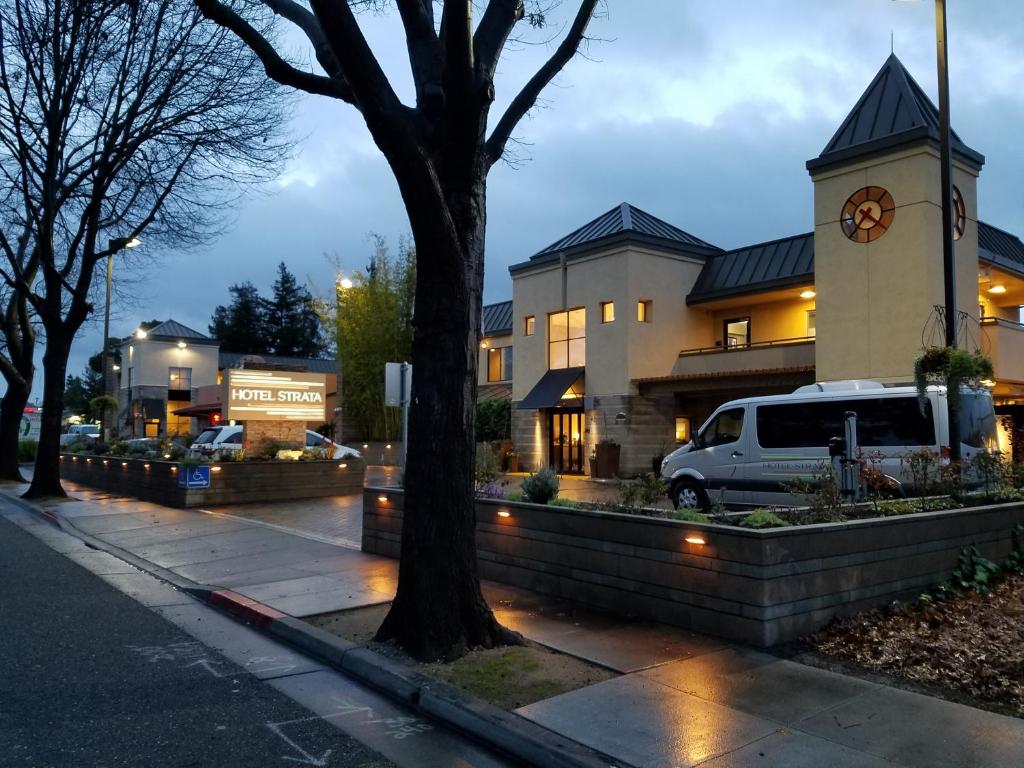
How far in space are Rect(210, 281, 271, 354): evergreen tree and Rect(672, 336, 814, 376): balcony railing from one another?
62.7m

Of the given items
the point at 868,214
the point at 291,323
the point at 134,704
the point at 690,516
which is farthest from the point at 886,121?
the point at 291,323

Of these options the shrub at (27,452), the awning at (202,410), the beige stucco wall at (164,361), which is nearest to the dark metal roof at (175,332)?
the beige stucco wall at (164,361)

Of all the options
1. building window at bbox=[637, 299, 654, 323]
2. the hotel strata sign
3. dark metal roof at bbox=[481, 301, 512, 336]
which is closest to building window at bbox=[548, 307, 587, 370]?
building window at bbox=[637, 299, 654, 323]

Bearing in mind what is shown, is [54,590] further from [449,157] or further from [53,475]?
[53,475]

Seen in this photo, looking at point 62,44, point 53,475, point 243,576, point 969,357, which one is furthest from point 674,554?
point 53,475

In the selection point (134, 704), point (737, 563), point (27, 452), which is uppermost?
point (27, 452)

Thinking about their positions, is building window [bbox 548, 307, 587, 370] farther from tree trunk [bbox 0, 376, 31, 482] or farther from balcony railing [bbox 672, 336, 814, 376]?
tree trunk [bbox 0, 376, 31, 482]

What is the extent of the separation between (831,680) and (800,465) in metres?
8.64

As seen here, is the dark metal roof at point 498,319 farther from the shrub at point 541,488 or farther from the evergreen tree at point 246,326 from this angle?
the evergreen tree at point 246,326

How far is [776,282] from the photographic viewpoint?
76.8ft

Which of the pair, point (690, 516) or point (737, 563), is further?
point (690, 516)

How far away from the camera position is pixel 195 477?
61.2 ft

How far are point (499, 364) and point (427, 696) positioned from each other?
2981 cm

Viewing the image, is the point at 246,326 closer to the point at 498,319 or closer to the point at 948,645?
the point at 498,319
